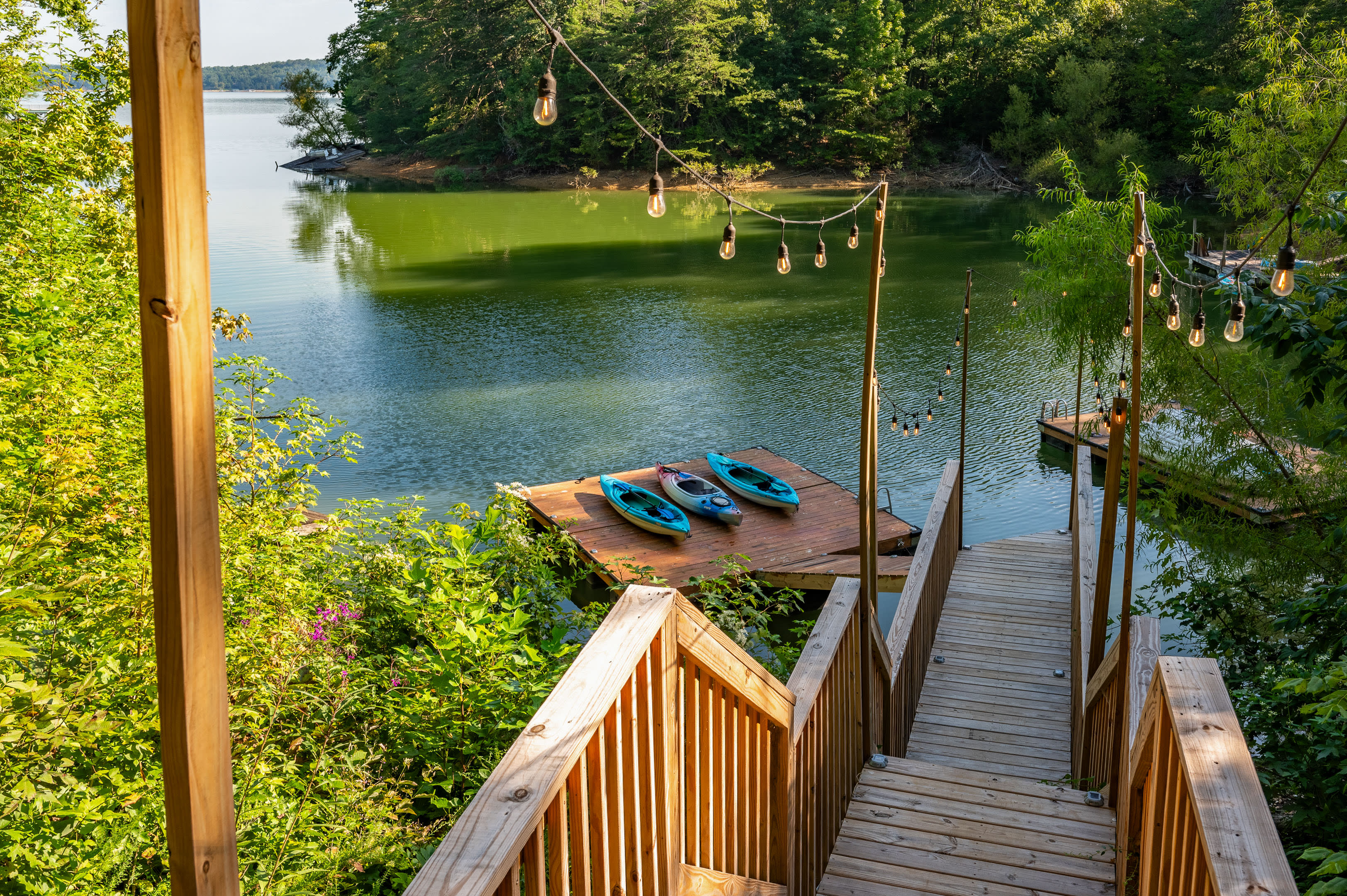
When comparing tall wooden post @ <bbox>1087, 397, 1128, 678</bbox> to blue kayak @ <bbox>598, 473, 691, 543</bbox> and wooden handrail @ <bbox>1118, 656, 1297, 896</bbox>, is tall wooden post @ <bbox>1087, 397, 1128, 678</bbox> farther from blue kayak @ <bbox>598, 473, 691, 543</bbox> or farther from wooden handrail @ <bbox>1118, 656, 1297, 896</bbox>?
blue kayak @ <bbox>598, 473, 691, 543</bbox>

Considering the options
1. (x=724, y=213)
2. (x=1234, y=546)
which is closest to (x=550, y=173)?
(x=724, y=213)

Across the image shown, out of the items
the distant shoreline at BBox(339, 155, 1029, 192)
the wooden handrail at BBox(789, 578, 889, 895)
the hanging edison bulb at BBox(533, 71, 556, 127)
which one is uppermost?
the distant shoreline at BBox(339, 155, 1029, 192)

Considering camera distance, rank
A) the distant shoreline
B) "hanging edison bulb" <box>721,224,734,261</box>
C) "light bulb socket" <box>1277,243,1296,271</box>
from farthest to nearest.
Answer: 1. the distant shoreline
2. "light bulb socket" <box>1277,243,1296,271</box>
3. "hanging edison bulb" <box>721,224,734,261</box>

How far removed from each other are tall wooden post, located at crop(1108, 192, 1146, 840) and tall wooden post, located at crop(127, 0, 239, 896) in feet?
8.57

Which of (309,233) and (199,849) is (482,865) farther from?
(309,233)

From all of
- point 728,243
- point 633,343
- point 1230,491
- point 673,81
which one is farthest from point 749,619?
point 673,81

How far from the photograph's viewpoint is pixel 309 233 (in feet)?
104

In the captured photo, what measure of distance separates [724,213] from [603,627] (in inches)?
1355

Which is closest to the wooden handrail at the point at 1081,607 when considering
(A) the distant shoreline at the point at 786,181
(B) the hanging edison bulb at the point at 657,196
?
(B) the hanging edison bulb at the point at 657,196

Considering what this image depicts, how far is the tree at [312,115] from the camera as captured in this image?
169 ft

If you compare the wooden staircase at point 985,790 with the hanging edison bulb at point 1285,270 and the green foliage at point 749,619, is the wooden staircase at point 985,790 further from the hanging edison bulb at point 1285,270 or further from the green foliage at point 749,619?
the hanging edison bulb at point 1285,270

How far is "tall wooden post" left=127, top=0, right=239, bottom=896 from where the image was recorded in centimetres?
96

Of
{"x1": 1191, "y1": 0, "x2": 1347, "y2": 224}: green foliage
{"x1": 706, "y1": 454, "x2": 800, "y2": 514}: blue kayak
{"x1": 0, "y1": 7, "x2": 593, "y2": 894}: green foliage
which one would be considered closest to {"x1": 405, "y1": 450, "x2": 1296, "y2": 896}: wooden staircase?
{"x1": 0, "y1": 7, "x2": 593, "y2": 894}: green foliage

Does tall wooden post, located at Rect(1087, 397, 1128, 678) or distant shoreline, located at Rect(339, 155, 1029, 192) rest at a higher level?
distant shoreline, located at Rect(339, 155, 1029, 192)
